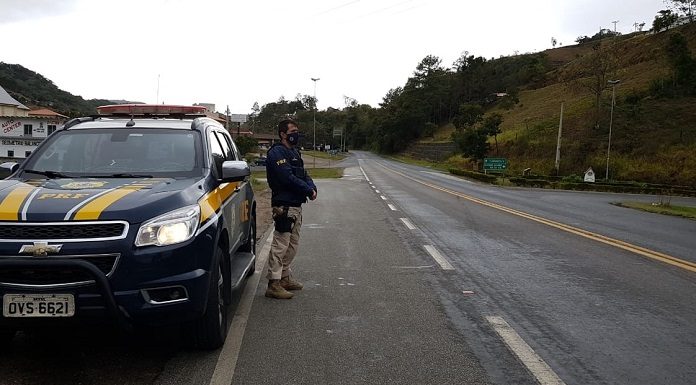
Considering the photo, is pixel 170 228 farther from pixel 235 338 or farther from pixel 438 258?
pixel 438 258

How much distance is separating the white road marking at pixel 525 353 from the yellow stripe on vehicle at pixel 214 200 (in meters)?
2.69

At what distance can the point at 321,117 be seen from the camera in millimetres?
185875

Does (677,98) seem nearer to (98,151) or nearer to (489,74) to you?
(98,151)

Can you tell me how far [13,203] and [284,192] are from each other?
2.95 meters

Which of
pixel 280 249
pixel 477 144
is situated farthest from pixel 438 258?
pixel 477 144

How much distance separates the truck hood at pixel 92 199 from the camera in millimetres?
3775

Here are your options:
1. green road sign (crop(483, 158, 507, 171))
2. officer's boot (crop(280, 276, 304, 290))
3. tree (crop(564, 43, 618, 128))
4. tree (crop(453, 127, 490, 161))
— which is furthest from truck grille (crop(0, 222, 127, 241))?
tree (crop(564, 43, 618, 128))

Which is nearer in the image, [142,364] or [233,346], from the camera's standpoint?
[142,364]

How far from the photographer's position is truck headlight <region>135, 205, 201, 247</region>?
389cm

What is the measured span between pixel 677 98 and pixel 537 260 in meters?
54.8

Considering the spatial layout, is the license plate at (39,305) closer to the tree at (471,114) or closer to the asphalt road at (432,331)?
the asphalt road at (432,331)

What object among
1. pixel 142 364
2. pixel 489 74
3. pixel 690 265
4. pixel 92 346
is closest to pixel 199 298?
pixel 142 364

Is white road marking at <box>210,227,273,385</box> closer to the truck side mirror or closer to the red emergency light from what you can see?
the truck side mirror

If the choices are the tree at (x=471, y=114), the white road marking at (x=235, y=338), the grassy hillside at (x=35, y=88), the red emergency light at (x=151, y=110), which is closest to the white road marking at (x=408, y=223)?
the white road marking at (x=235, y=338)
